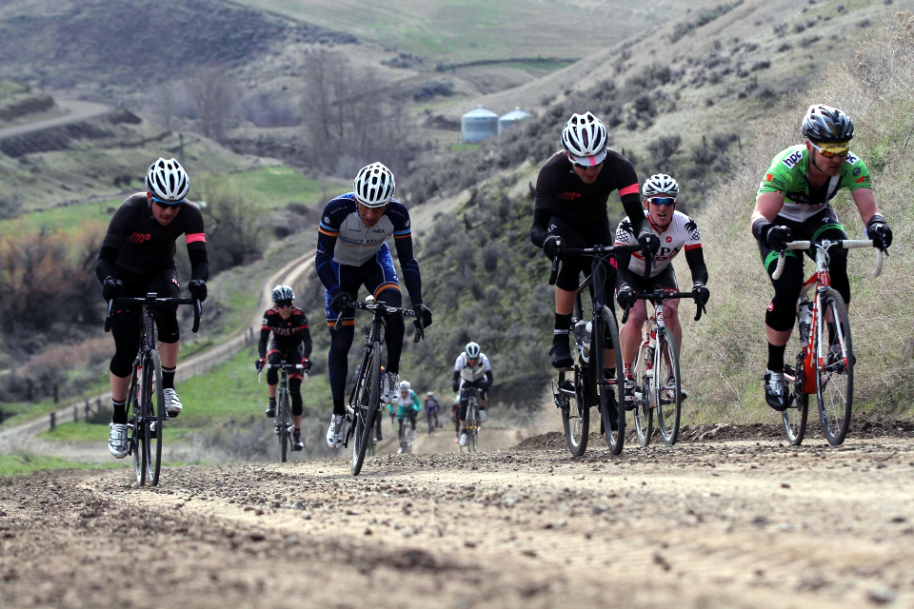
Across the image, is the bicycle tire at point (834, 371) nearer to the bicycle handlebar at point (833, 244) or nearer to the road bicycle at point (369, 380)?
the bicycle handlebar at point (833, 244)

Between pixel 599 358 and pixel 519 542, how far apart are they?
172 inches

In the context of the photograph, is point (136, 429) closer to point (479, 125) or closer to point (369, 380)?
point (369, 380)

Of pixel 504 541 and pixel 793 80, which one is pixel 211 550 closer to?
pixel 504 541

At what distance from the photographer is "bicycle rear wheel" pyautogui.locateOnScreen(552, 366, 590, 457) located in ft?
30.4

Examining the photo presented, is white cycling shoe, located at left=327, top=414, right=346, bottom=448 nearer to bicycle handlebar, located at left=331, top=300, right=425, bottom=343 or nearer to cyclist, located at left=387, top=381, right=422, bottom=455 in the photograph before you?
bicycle handlebar, located at left=331, top=300, right=425, bottom=343

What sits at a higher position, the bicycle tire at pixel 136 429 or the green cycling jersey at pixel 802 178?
the green cycling jersey at pixel 802 178

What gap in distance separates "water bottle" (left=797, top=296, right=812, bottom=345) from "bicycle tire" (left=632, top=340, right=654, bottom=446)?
1461 mm

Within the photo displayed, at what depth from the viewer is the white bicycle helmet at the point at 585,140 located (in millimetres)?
8531

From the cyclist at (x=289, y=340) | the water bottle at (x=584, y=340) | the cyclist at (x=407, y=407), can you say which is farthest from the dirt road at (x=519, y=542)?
the cyclist at (x=407, y=407)

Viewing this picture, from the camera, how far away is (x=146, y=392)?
9.56 meters

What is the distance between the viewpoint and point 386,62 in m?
176

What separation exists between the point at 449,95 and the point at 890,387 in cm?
15080

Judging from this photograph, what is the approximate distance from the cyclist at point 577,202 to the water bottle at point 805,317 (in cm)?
125

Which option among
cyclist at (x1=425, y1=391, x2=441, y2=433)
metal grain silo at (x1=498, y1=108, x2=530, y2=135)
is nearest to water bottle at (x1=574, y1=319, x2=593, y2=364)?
cyclist at (x1=425, y1=391, x2=441, y2=433)
